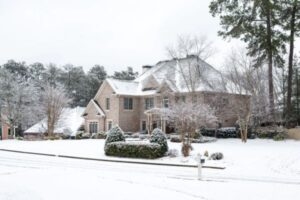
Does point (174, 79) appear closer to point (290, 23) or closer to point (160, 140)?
point (290, 23)

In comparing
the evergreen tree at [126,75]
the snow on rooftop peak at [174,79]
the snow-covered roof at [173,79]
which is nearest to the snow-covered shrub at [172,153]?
the snow on rooftop peak at [174,79]

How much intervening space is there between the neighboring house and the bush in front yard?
645 inches

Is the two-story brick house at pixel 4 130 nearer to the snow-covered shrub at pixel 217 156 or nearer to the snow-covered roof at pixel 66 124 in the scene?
the snow-covered roof at pixel 66 124

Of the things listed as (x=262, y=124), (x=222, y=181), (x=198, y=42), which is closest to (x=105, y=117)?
(x=198, y=42)

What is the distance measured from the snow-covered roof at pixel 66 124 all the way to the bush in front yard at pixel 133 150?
25.8 meters

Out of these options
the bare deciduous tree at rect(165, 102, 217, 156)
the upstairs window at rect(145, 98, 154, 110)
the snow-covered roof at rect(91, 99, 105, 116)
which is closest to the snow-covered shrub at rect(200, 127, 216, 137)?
the upstairs window at rect(145, 98, 154, 110)

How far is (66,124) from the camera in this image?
54.2 m

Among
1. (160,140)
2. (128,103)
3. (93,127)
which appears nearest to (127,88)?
(128,103)

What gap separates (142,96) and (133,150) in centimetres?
2395

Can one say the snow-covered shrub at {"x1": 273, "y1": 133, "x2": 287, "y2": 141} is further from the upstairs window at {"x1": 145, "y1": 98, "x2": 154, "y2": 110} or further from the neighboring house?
the upstairs window at {"x1": 145, "y1": 98, "x2": 154, "y2": 110}

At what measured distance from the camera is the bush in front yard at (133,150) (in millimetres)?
23594

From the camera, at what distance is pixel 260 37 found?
1419 inches

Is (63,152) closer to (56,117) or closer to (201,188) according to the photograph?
(201,188)

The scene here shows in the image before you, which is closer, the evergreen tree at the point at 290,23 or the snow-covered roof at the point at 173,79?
the evergreen tree at the point at 290,23
